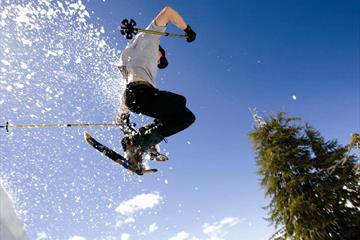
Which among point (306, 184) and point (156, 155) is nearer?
point (156, 155)

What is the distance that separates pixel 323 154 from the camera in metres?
19.9

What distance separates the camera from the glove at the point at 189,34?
6.01 m

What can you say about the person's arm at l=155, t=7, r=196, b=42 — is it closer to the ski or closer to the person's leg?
the person's leg

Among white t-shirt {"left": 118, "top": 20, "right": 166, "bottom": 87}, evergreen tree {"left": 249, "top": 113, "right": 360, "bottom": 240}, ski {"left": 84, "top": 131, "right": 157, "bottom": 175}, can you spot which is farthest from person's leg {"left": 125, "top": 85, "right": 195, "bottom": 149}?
evergreen tree {"left": 249, "top": 113, "right": 360, "bottom": 240}

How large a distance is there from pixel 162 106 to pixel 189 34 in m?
1.45

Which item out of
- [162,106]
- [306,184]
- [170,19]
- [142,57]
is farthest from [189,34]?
[306,184]

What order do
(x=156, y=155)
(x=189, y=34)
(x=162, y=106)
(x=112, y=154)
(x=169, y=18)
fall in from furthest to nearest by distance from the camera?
(x=156, y=155)
(x=112, y=154)
(x=189, y=34)
(x=169, y=18)
(x=162, y=106)

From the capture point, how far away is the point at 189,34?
6023 millimetres

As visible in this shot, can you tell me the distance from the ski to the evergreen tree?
13.0m

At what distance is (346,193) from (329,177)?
1.14m

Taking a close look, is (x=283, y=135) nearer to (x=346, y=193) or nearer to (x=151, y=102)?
(x=346, y=193)

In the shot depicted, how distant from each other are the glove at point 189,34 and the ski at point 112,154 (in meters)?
2.52

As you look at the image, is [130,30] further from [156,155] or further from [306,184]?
[306,184]

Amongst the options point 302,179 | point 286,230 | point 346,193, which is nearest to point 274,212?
point 286,230
